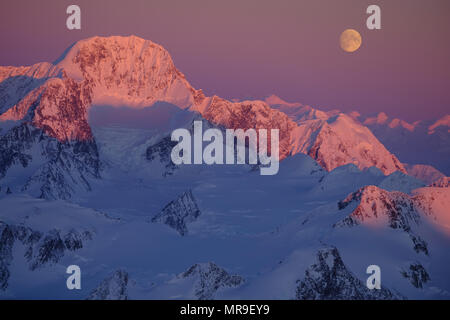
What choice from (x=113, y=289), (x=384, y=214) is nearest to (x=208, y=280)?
(x=113, y=289)

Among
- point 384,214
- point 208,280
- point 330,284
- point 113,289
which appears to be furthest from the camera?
point 384,214

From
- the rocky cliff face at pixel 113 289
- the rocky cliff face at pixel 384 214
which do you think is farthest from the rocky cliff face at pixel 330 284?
the rocky cliff face at pixel 384 214

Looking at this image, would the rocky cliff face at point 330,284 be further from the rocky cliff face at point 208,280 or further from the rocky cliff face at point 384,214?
the rocky cliff face at point 384,214

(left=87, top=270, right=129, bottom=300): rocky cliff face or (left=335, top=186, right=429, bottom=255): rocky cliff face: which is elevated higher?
(left=335, top=186, right=429, bottom=255): rocky cliff face

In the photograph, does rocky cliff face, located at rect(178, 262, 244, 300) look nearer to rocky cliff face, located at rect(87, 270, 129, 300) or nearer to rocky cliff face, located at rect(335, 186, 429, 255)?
rocky cliff face, located at rect(87, 270, 129, 300)

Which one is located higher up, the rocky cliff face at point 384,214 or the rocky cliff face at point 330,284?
the rocky cliff face at point 384,214

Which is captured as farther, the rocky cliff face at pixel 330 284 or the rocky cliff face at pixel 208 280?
the rocky cliff face at pixel 208 280

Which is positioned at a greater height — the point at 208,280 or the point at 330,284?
the point at 208,280

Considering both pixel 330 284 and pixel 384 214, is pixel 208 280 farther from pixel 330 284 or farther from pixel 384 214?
pixel 384 214

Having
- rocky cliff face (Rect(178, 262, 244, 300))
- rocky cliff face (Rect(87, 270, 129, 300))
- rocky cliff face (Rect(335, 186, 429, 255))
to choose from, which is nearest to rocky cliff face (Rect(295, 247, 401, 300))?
rocky cliff face (Rect(178, 262, 244, 300))
